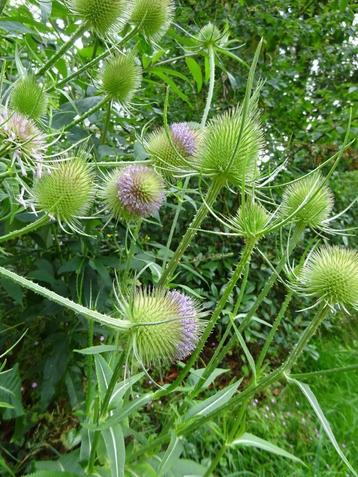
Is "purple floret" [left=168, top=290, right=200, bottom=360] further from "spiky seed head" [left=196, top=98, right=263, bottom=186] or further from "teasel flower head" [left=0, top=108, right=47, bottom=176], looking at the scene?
"teasel flower head" [left=0, top=108, right=47, bottom=176]

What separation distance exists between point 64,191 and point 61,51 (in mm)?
395

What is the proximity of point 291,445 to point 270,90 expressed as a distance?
94.0 inches

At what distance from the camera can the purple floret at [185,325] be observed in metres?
1.17

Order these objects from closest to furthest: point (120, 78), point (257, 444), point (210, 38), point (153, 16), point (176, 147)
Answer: point (257, 444) → point (176, 147) → point (120, 78) → point (153, 16) → point (210, 38)

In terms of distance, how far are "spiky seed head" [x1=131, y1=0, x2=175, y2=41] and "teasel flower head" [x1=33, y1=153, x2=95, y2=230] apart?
61 cm

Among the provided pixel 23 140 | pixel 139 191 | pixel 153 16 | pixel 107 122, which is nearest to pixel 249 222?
pixel 139 191

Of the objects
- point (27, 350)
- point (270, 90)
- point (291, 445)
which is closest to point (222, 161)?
point (27, 350)

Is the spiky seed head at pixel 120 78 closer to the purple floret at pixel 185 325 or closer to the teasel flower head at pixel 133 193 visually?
the teasel flower head at pixel 133 193

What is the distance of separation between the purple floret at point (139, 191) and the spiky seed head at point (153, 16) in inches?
19.2

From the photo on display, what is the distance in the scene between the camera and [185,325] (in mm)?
1183

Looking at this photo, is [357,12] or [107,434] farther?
[357,12]

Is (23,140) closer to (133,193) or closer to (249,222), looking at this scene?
(133,193)

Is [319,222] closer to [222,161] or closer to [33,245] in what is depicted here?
[222,161]

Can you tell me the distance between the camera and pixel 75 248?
1.90 meters
